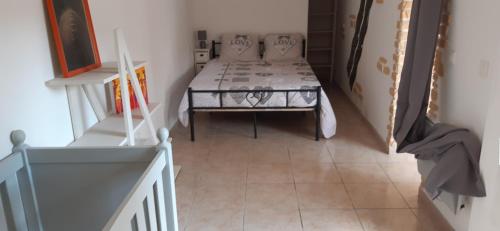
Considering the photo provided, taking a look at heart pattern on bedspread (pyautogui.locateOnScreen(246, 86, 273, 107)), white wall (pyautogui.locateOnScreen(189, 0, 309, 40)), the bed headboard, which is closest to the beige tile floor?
heart pattern on bedspread (pyautogui.locateOnScreen(246, 86, 273, 107))

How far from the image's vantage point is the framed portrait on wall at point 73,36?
183 centimetres

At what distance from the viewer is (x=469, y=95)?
6.87ft

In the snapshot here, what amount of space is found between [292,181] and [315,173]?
0.24 metres

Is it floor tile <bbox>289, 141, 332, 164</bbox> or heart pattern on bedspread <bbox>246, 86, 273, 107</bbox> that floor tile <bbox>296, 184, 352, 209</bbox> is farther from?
heart pattern on bedspread <bbox>246, 86, 273, 107</bbox>

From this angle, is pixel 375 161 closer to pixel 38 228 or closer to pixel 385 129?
pixel 385 129

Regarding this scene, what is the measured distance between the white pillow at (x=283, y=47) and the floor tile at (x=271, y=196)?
263cm

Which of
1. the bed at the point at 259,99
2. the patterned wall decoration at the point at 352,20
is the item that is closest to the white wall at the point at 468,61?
the bed at the point at 259,99

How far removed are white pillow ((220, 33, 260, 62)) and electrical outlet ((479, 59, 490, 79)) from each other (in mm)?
3526

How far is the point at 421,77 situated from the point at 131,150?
1.81 meters

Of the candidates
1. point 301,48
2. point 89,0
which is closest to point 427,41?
point 89,0

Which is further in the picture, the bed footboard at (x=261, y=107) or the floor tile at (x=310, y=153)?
the bed footboard at (x=261, y=107)

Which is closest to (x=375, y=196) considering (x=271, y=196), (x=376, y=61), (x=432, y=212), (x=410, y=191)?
(x=410, y=191)

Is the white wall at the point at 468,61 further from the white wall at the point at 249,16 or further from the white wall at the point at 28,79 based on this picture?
the white wall at the point at 249,16

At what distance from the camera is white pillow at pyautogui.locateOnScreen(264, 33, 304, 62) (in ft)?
17.2
